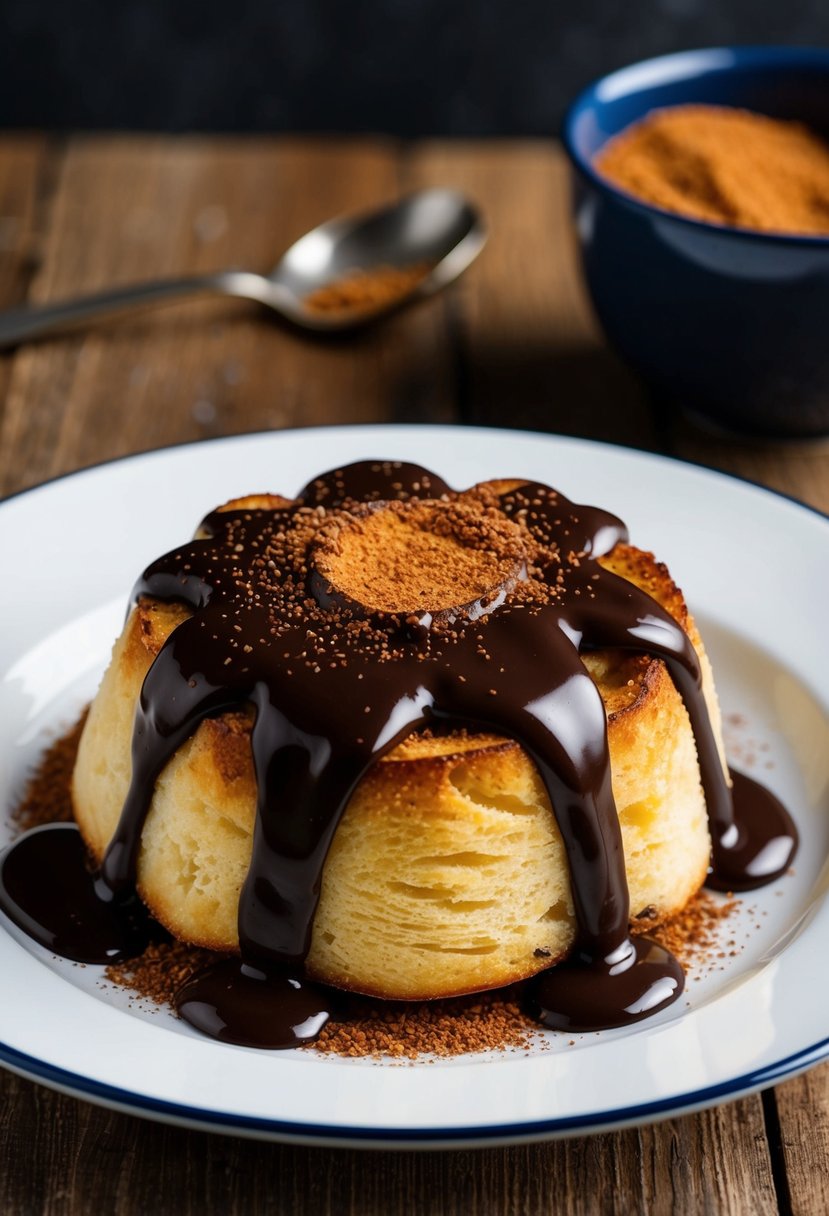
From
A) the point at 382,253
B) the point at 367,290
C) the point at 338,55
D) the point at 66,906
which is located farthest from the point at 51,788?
the point at 338,55

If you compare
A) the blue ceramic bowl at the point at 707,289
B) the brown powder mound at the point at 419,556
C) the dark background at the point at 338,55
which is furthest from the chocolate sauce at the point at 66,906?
the dark background at the point at 338,55

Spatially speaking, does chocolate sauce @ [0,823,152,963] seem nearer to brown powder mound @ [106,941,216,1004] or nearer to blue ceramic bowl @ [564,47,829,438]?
brown powder mound @ [106,941,216,1004]

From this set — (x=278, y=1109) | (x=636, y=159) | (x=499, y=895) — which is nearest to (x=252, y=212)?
(x=636, y=159)

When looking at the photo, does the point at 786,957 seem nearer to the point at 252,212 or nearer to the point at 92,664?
the point at 92,664

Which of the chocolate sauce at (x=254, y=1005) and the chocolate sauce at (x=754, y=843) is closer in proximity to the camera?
the chocolate sauce at (x=254, y=1005)

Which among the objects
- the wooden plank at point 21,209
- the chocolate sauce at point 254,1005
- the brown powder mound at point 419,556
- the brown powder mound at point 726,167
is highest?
the brown powder mound at point 726,167

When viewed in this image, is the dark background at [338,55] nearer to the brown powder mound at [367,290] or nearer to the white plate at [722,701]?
the brown powder mound at [367,290]

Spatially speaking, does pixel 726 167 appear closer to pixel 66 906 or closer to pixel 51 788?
pixel 51 788
